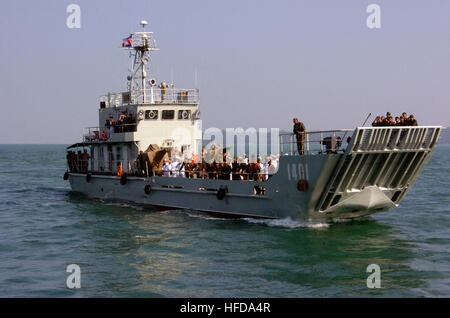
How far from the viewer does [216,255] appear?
54.0 ft

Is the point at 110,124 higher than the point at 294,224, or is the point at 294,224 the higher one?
the point at 110,124

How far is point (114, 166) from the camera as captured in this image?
2836 cm

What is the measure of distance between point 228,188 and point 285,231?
341 centimetres

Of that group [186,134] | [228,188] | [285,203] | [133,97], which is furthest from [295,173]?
[133,97]

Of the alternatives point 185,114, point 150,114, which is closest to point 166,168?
point 150,114

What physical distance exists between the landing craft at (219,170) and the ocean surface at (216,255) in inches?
29.5

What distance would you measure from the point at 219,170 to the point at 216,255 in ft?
19.2

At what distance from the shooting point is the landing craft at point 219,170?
17.7 m

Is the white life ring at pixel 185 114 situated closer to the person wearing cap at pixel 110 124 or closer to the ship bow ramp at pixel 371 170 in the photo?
the person wearing cap at pixel 110 124

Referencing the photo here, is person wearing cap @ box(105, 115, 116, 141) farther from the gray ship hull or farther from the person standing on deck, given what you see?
the person standing on deck

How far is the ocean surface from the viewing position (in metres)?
13.5

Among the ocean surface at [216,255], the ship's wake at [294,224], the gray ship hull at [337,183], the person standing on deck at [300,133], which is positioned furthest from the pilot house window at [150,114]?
the person standing on deck at [300,133]

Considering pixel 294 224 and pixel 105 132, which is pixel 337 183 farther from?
pixel 105 132
